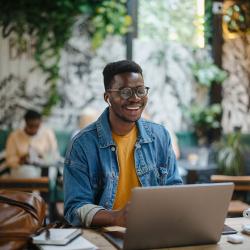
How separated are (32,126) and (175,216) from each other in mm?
3177

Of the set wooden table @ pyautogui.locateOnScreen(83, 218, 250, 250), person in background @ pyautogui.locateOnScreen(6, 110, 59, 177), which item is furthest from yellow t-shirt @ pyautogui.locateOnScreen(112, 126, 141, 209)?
person in background @ pyautogui.locateOnScreen(6, 110, 59, 177)

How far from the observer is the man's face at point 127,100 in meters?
2.02

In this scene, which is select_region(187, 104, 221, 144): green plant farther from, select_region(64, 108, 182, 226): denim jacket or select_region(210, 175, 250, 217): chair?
select_region(64, 108, 182, 226): denim jacket

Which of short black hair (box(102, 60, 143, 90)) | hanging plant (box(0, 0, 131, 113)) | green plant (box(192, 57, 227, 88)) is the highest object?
hanging plant (box(0, 0, 131, 113))

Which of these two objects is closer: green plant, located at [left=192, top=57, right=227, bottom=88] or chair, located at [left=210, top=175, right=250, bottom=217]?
chair, located at [left=210, top=175, right=250, bottom=217]

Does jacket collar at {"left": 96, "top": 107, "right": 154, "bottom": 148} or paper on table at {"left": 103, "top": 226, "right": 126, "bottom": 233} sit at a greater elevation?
jacket collar at {"left": 96, "top": 107, "right": 154, "bottom": 148}

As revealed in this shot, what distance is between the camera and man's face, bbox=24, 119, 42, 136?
14.8 feet

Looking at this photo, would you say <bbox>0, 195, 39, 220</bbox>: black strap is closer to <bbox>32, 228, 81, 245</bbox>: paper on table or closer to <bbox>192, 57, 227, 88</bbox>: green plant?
<bbox>32, 228, 81, 245</bbox>: paper on table

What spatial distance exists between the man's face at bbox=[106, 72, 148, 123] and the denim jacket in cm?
9

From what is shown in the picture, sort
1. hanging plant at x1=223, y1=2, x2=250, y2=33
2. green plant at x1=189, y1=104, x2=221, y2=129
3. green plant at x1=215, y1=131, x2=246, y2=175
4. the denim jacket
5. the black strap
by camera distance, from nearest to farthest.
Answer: the black strap, the denim jacket, green plant at x1=215, y1=131, x2=246, y2=175, green plant at x1=189, y1=104, x2=221, y2=129, hanging plant at x1=223, y1=2, x2=250, y2=33

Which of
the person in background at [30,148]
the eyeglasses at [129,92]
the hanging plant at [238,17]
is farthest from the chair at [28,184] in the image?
the hanging plant at [238,17]

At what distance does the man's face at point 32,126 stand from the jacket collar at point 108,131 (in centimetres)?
249

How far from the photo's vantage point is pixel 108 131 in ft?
6.75

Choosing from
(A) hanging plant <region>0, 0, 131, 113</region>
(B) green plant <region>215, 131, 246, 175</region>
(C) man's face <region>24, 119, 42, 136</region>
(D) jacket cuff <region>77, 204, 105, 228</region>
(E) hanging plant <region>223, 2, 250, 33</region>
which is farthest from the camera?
(E) hanging plant <region>223, 2, 250, 33</region>
